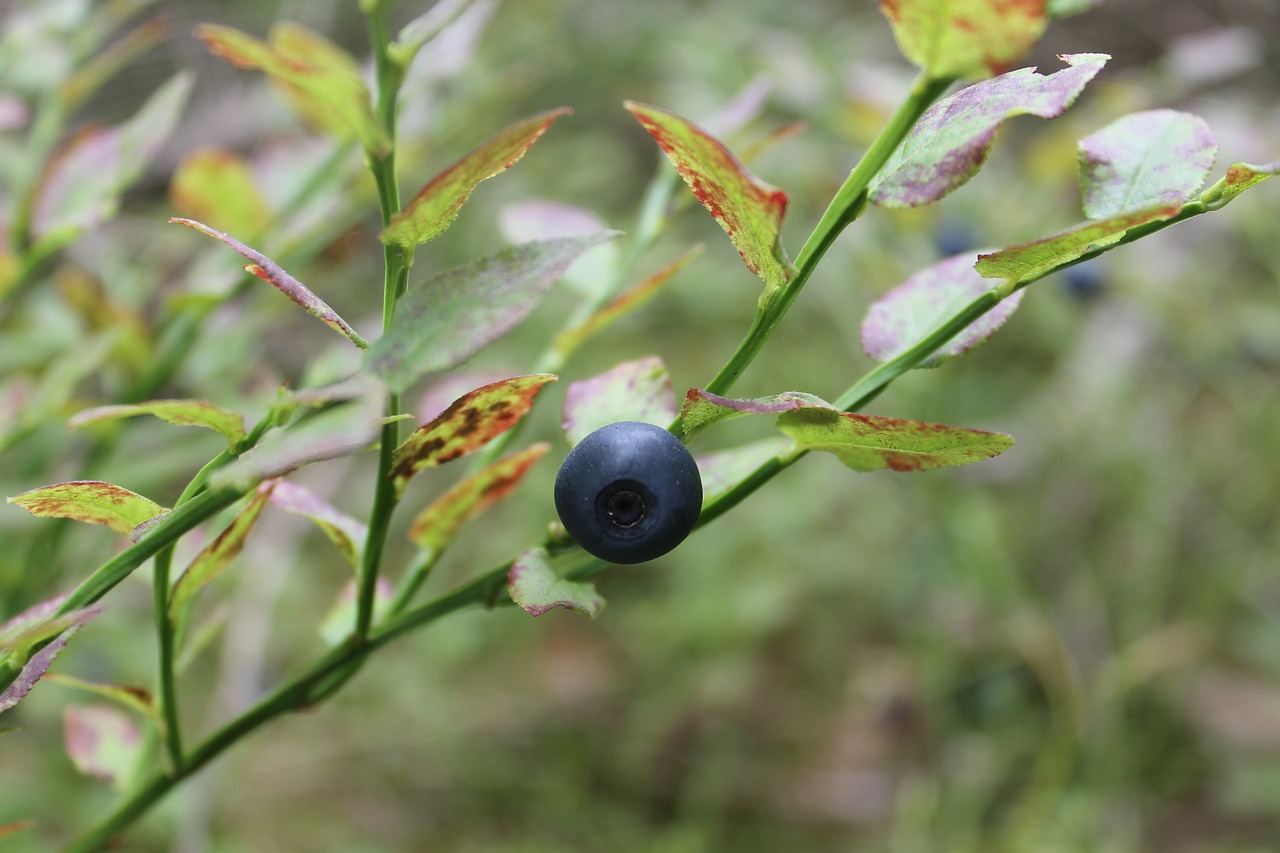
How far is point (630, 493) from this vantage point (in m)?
0.37

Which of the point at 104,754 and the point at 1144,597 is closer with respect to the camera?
the point at 104,754

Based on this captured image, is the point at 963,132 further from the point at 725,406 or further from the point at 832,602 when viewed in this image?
the point at 832,602

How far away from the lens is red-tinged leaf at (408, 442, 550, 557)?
0.47 meters

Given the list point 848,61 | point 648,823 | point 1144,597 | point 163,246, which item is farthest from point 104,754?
point 848,61

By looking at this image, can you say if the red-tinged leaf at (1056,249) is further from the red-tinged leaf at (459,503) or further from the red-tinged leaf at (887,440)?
the red-tinged leaf at (459,503)

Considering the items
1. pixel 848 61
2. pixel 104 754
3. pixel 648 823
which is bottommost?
pixel 648 823

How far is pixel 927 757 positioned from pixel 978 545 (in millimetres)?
391

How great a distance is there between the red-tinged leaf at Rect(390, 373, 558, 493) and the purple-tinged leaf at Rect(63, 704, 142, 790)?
31cm

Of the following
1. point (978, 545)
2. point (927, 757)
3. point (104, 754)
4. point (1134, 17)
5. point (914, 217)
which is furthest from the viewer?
point (1134, 17)

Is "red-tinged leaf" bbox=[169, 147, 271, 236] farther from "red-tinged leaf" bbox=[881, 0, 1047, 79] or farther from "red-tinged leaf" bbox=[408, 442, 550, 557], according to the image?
"red-tinged leaf" bbox=[881, 0, 1047, 79]

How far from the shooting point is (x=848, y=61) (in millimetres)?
1957

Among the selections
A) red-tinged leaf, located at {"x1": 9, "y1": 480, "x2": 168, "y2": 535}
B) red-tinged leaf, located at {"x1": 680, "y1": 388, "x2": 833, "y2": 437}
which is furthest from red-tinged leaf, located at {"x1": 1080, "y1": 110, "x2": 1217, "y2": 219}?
red-tinged leaf, located at {"x1": 9, "y1": 480, "x2": 168, "y2": 535}

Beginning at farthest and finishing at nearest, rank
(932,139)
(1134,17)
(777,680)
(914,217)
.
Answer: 1. (1134,17)
2. (777,680)
3. (914,217)
4. (932,139)

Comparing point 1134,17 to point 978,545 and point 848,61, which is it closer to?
point 848,61
